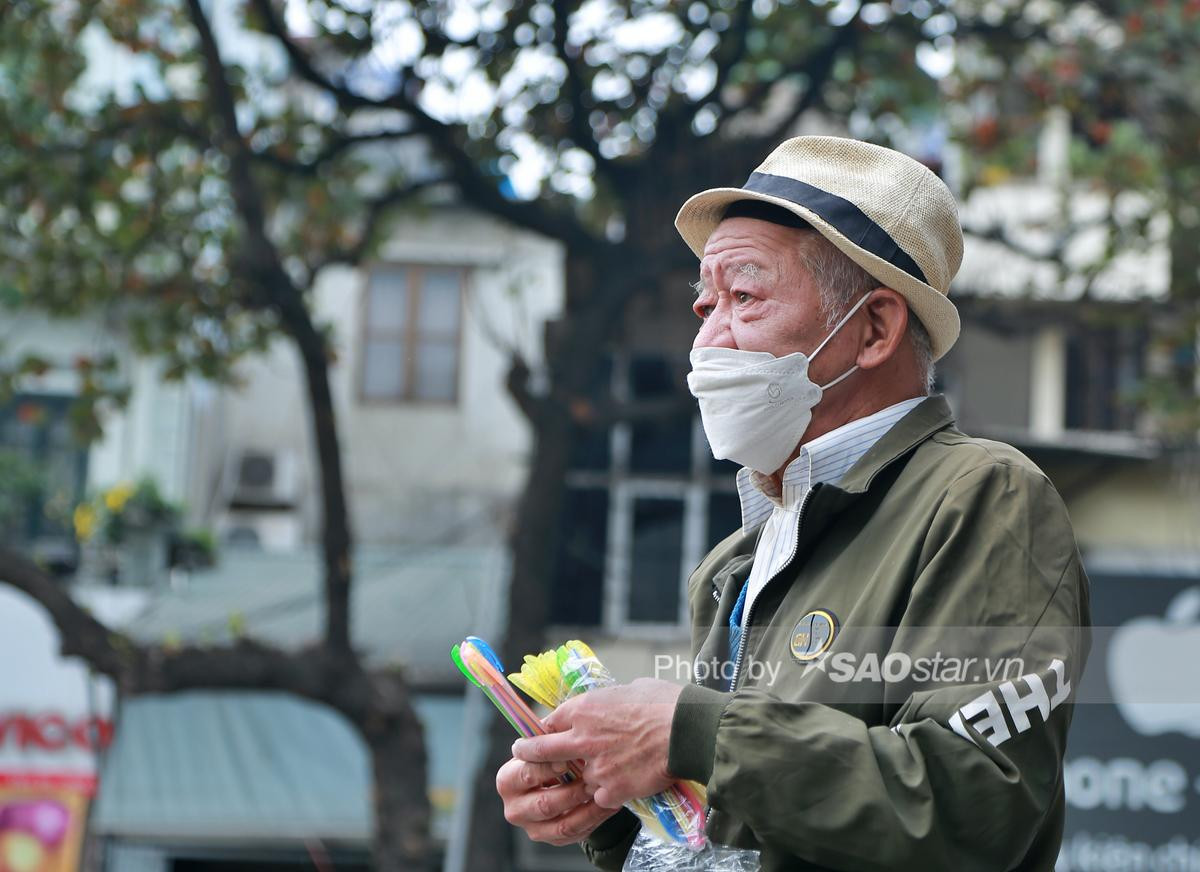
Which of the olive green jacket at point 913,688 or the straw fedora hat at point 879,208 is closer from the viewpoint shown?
the olive green jacket at point 913,688

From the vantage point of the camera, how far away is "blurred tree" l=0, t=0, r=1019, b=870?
27.3 ft

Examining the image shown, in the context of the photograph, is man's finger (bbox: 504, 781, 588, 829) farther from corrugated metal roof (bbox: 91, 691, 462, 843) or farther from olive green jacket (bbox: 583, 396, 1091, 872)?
corrugated metal roof (bbox: 91, 691, 462, 843)

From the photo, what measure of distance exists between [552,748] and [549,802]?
0.38 ft

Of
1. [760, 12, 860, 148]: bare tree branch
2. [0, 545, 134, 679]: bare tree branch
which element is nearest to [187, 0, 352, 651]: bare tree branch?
[0, 545, 134, 679]: bare tree branch

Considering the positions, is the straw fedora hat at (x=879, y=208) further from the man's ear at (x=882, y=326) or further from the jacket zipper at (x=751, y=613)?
the jacket zipper at (x=751, y=613)

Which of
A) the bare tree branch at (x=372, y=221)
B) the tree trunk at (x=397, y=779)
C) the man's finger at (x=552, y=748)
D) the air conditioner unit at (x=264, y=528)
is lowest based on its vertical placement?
the tree trunk at (x=397, y=779)

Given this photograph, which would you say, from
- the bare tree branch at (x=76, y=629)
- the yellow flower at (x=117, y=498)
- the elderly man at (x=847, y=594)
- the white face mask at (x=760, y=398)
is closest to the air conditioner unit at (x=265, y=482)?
the yellow flower at (x=117, y=498)

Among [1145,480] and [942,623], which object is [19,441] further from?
[942,623]

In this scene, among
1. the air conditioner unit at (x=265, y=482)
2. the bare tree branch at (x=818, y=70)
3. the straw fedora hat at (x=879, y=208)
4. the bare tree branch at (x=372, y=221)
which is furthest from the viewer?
the air conditioner unit at (x=265, y=482)

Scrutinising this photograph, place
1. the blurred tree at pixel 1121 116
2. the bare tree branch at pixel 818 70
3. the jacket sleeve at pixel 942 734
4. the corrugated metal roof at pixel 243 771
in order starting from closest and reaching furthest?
1. the jacket sleeve at pixel 942 734
2. the bare tree branch at pixel 818 70
3. the blurred tree at pixel 1121 116
4. the corrugated metal roof at pixel 243 771

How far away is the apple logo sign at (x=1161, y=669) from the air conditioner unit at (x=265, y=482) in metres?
9.79

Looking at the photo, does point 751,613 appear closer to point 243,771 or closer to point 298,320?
point 298,320

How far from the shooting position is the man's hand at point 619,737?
178 centimetres

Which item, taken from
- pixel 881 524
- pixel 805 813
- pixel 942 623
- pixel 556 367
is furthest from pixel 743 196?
pixel 556 367
